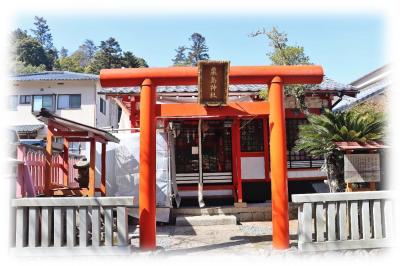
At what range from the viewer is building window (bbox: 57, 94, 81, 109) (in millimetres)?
25219

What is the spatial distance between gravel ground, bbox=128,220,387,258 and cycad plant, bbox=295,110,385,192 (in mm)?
1740

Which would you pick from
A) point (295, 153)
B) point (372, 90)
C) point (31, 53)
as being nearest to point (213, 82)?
Answer: point (295, 153)

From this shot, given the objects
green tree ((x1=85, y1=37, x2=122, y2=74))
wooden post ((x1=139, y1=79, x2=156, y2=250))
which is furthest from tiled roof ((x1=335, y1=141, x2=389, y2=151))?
green tree ((x1=85, y1=37, x2=122, y2=74))

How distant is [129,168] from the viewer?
9820 millimetres

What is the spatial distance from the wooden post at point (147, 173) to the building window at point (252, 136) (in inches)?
218

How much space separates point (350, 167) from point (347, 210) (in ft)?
3.60

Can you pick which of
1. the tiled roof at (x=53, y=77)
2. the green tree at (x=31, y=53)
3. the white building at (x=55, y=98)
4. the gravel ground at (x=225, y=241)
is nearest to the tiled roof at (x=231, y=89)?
the gravel ground at (x=225, y=241)

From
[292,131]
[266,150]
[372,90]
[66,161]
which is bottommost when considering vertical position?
[66,161]

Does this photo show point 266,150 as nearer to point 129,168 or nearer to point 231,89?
point 231,89

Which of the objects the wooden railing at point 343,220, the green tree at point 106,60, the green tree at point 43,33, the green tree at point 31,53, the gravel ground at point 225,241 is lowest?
the gravel ground at point 225,241

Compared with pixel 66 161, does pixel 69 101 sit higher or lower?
higher

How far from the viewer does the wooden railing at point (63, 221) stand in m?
5.67

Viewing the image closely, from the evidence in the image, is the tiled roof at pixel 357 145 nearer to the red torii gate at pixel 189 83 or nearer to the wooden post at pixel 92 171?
the red torii gate at pixel 189 83

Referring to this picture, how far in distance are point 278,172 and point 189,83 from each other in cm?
248
